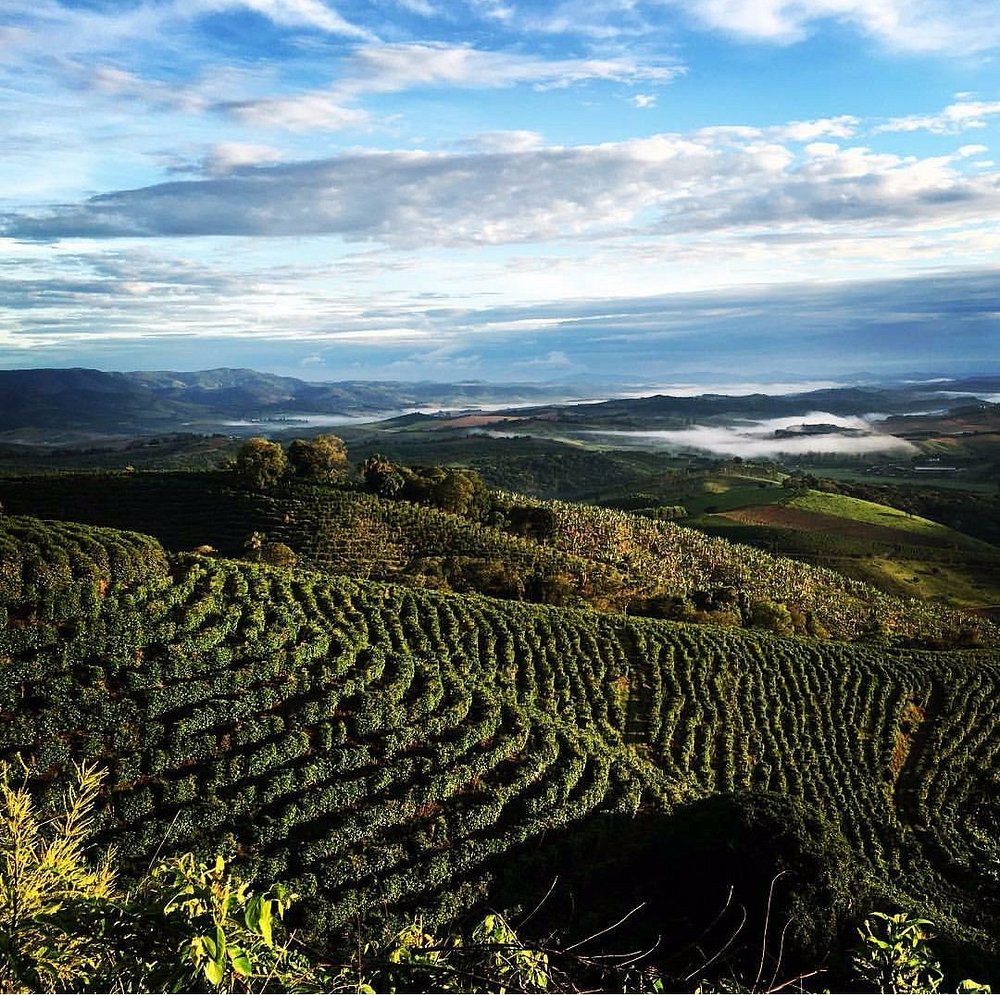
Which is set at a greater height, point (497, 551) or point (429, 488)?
point (429, 488)

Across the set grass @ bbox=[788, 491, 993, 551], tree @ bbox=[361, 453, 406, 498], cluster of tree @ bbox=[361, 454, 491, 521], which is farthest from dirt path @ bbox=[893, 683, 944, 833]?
grass @ bbox=[788, 491, 993, 551]

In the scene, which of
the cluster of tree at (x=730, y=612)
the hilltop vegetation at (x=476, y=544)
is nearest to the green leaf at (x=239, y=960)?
the hilltop vegetation at (x=476, y=544)

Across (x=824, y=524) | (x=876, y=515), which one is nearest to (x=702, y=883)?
(x=824, y=524)

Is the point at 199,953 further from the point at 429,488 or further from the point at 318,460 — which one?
the point at 318,460

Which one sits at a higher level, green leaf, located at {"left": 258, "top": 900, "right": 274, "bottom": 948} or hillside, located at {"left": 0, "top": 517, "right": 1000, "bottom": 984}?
green leaf, located at {"left": 258, "top": 900, "right": 274, "bottom": 948}

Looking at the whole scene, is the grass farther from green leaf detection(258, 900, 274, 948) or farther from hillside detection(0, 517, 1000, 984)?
green leaf detection(258, 900, 274, 948)

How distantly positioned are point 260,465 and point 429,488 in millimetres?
12965

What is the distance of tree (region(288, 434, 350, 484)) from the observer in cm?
6112

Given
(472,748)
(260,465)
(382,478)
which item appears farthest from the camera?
(382,478)

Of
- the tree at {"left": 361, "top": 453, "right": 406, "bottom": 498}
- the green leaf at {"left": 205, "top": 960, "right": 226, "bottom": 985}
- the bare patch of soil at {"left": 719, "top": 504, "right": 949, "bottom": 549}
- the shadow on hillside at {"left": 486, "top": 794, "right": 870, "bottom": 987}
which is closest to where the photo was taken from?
the green leaf at {"left": 205, "top": 960, "right": 226, "bottom": 985}

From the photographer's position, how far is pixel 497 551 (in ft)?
176

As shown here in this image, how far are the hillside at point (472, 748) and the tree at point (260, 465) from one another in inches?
881

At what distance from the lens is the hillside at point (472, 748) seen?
2061 cm

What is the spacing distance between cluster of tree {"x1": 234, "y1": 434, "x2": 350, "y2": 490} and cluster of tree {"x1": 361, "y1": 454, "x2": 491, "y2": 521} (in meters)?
2.77
